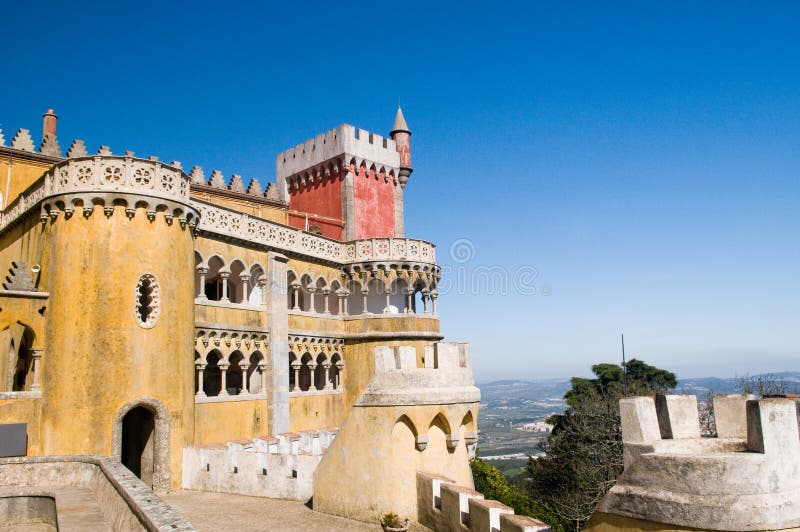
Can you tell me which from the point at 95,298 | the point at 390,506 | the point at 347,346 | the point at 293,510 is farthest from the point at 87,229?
the point at 347,346

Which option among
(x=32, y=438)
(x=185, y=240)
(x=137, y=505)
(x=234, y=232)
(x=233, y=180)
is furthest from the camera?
(x=233, y=180)

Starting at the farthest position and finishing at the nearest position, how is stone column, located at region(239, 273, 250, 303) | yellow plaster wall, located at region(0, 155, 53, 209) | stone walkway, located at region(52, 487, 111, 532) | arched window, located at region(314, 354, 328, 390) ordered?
1. arched window, located at region(314, 354, 328, 390)
2. yellow plaster wall, located at region(0, 155, 53, 209)
3. stone column, located at region(239, 273, 250, 303)
4. stone walkway, located at region(52, 487, 111, 532)

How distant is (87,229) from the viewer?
62.2 feet

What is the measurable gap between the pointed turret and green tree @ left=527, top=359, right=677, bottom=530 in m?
18.4

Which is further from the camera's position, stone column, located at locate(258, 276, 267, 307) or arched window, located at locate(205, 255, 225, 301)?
stone column, located at locate(258, 276, 267, 307)

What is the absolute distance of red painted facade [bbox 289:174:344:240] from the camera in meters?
33.8

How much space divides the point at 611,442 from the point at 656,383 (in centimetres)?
1806

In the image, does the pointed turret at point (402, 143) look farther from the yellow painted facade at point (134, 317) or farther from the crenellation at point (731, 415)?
the crenellation at point (731, 415)

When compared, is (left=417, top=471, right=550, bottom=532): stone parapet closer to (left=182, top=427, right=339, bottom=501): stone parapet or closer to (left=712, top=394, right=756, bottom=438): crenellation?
(left=712, top=394, right=756, bottom=438): crenellation

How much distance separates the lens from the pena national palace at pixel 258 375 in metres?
7.29

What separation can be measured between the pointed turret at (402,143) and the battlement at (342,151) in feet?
1.21

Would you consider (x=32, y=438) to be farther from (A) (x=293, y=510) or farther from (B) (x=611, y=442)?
(B) (x=611, y=442)

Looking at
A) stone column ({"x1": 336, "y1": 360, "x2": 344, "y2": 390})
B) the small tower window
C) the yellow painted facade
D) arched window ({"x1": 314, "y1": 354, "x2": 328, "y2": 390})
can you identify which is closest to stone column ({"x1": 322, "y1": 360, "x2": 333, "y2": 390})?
arched window ({"x1": 314, "y1": 354, "x2": 328, "y2": 390})

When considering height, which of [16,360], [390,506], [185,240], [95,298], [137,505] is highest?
[185,240]
